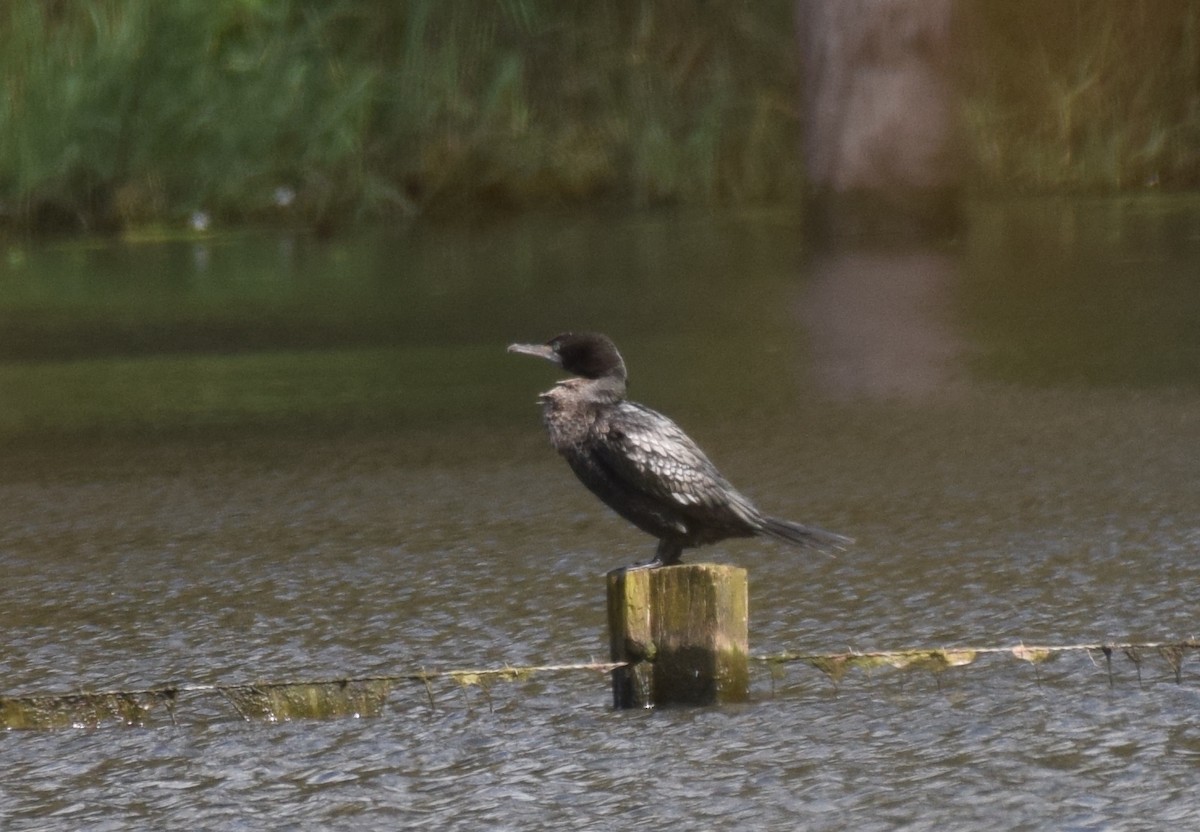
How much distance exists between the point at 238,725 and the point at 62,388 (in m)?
5.31

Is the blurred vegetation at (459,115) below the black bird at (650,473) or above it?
above

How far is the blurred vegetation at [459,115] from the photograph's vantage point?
668 inches

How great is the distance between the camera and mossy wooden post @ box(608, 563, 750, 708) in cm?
424

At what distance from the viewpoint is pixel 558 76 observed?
60.1 ft

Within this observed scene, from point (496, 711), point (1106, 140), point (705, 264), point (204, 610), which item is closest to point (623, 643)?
point (496, 711)

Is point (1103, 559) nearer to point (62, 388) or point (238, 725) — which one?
point (238, 725)

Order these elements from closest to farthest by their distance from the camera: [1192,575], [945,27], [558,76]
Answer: [1192,575]
[945,27]
[558,76]

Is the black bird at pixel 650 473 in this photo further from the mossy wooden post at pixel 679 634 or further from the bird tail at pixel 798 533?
the mossy wooden post at pixel 679 634

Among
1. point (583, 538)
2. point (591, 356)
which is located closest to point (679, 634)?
point (591, 356)

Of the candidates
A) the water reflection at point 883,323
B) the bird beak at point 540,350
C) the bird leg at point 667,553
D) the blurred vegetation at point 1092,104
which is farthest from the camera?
the blurred vegetation at point 1092,104

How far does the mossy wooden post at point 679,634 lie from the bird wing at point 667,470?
0.35 m

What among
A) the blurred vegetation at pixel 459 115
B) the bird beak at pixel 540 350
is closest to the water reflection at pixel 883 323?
the bird beak at pixel 540 350

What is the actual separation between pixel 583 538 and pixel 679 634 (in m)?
1.96

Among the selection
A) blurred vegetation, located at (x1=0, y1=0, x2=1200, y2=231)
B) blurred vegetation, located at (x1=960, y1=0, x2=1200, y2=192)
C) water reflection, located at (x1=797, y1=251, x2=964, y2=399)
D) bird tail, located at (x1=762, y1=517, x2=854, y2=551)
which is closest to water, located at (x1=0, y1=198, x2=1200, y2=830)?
water reflection, located at (x1=797, y1=251, x2=964, y2=399)
